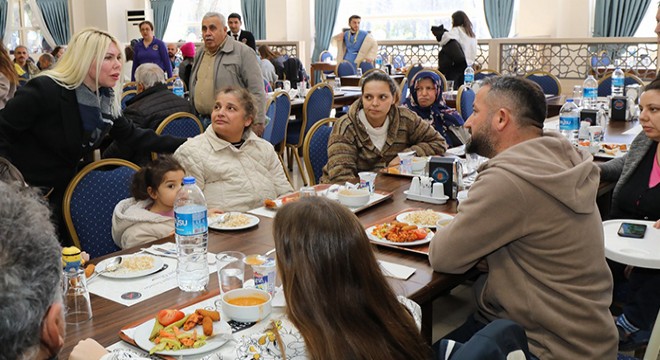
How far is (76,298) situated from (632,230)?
6.63ft

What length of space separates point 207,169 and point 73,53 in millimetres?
768

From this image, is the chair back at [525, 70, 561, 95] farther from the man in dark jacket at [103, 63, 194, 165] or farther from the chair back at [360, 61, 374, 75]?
the man in dark jacket at [103, 63, 194, 165]

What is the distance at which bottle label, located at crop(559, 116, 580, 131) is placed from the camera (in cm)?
417

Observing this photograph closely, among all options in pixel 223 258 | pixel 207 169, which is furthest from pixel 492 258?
pixel 207 169

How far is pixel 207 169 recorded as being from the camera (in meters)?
3.08

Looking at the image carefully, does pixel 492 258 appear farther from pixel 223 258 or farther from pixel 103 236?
pixel 103 236

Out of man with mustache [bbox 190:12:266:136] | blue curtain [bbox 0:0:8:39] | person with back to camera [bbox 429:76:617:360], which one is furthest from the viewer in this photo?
blue curtain [bbox 0:0:8:39]

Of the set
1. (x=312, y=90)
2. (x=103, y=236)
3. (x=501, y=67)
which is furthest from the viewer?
(x=501, y=67)

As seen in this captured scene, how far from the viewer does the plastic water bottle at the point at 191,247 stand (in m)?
1.96

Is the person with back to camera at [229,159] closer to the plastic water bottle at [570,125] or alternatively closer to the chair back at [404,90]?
the plastic water bottle at [570,125]

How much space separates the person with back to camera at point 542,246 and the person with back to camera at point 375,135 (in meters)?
1.53

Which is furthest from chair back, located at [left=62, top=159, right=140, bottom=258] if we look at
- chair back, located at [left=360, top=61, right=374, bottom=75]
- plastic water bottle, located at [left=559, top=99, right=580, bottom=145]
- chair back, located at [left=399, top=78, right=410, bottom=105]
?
chair back, located at [left=360, top=61, right=374, bottom=75]

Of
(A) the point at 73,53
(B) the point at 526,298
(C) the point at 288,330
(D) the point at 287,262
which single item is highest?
(A) the point at 73,53

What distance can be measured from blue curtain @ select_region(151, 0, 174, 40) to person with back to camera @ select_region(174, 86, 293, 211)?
1261cm
